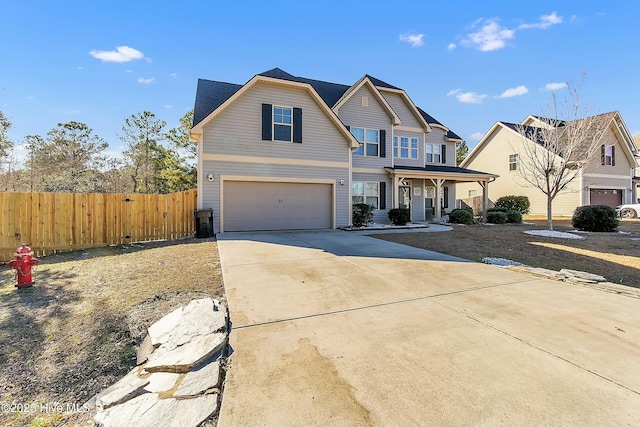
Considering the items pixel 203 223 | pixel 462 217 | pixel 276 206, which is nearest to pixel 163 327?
pixel 203 223

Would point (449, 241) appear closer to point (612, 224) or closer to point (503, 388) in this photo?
point (503, 388)

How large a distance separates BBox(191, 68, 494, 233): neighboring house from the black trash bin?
57 cm

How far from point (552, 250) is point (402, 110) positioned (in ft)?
37.8

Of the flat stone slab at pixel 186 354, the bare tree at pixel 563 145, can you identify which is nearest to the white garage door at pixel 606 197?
the bare tree at pixel 563 145

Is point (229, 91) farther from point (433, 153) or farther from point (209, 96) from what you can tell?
point (433, 153)

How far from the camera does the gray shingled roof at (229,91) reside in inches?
481

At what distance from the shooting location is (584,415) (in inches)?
74.9

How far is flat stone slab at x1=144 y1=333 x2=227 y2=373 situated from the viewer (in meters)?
2.39

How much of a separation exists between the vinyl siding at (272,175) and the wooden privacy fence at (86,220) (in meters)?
0.88

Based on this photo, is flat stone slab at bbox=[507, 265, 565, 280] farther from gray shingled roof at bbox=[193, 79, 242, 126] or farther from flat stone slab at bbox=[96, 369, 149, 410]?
gray shingled roof at bbox=[193, 79, 242, 126]

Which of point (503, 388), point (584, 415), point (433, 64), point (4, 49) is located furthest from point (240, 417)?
point (433, 64)

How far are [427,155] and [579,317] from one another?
54.3 ft

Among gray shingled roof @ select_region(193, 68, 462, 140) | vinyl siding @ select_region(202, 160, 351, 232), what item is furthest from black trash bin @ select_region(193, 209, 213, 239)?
gray shingled roof @ select_region(193, 68, 462, 140)

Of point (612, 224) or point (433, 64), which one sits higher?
point (433, 64)
